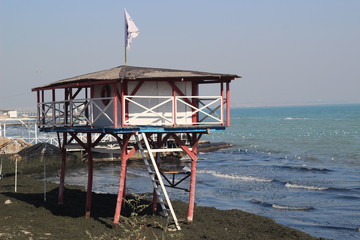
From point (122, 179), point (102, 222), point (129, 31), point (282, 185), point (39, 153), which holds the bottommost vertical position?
point (282, 185)

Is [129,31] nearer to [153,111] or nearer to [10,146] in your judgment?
[153,111]

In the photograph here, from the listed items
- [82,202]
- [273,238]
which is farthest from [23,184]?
[273,238]

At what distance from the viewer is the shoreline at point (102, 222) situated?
61.2 feet

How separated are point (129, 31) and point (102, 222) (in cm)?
698

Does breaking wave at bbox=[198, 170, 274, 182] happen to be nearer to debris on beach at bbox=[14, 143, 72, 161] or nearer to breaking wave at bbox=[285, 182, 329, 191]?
breaking wave at bbox=[285, 182, 329, 191]

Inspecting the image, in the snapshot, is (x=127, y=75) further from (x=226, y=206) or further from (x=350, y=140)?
(x=350, y=140)

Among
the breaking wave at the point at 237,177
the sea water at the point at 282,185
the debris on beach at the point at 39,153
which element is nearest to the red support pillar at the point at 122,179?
Result: the sea water at the point at 282,185

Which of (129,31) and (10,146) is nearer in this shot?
(129,31)

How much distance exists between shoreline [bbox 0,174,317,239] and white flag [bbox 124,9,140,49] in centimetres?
638

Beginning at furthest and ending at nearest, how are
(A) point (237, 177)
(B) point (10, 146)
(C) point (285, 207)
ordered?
(B) point (10, 146), (A) point (237, 177), (C) point (285, 207)

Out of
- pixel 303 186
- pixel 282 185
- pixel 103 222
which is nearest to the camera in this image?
pixel 103 222

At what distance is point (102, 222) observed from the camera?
823 inches

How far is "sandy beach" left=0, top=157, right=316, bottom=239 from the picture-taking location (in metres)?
18.6

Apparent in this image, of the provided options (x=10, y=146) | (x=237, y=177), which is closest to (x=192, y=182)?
(x=237, y=177)
